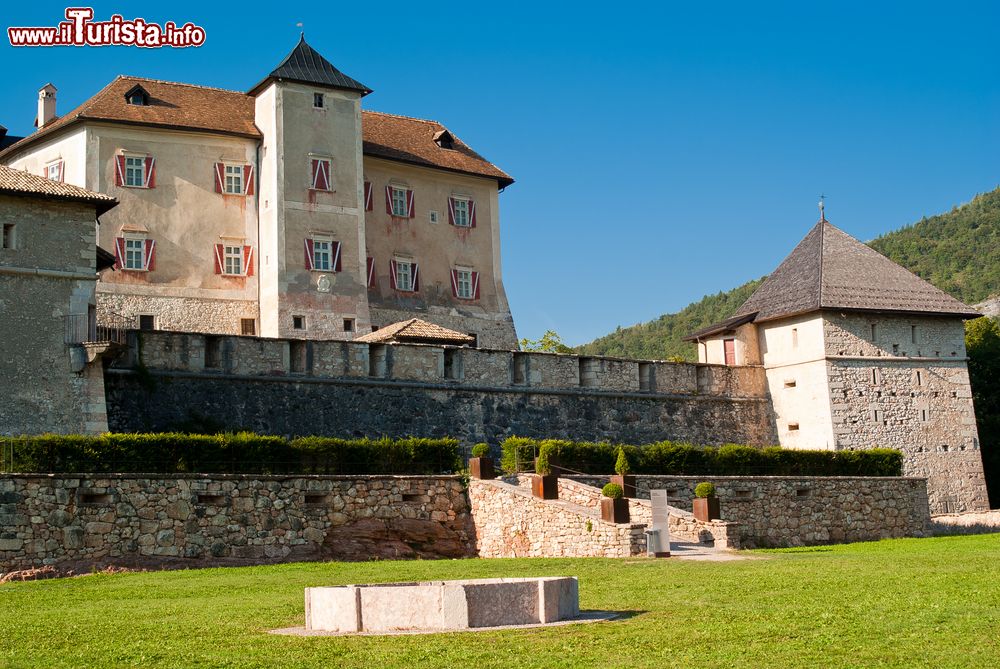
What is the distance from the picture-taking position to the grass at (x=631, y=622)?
11016mm

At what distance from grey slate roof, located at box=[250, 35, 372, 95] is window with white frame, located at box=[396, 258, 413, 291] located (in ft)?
21.3

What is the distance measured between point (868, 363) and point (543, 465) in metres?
16.6

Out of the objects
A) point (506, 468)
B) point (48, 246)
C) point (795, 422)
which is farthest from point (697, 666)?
point (795, 422)

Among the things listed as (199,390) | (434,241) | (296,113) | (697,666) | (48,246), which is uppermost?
(296,113)

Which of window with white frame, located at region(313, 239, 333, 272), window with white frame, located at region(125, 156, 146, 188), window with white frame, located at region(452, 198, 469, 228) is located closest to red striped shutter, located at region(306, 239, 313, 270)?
window with white frame, located at region(313, 239, 333, 272)

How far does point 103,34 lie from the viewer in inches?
1497

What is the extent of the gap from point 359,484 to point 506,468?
4.77 meters

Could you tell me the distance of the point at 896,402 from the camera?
40312 millimetres

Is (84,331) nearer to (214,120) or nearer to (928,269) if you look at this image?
(214,120)

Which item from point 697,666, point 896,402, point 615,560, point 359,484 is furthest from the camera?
point 896,402

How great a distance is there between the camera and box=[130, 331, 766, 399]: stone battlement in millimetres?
31047

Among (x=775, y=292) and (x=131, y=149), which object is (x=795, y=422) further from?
(x=131, y=149)

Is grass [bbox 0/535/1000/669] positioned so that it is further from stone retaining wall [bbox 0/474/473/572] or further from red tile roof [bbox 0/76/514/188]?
red tile roof [bbox 0/76/514/188]

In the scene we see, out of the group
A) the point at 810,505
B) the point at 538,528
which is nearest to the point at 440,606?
the point at 538,528
